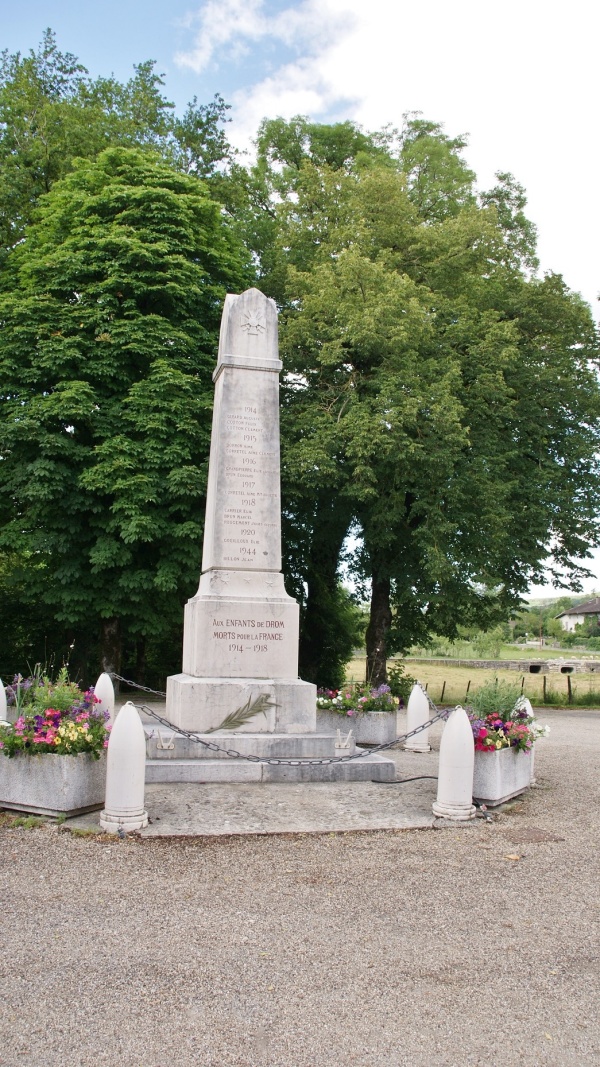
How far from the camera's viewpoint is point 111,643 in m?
19.1

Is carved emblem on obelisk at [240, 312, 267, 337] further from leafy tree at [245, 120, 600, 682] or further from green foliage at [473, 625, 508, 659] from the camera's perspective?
green foliage at [473, 625, 508, 659]

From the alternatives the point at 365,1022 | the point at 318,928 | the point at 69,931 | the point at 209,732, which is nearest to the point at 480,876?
the point at 318,928

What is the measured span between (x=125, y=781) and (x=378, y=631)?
16.3 m

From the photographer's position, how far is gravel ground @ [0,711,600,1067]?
3412 mm

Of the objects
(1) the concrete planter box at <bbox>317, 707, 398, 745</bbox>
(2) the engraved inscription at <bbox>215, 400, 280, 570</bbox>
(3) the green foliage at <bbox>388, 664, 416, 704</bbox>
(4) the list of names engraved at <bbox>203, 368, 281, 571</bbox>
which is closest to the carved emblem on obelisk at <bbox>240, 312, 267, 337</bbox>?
(4) the list of names engraved at <bbox>203, 368, 281, 571</bbox>

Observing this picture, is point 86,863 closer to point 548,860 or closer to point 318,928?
point 318,928

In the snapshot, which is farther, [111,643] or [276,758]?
[111,643]

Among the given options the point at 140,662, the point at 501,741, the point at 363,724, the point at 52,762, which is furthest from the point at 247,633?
the point at 140,662

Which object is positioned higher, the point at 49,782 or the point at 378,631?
the point at 378,631

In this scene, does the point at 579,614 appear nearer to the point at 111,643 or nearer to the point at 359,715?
the point at 111,643

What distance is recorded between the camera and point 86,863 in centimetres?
573

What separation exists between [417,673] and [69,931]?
35.3 meters

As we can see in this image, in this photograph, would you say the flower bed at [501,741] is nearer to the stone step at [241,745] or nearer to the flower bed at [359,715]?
the stone step at [241,745]

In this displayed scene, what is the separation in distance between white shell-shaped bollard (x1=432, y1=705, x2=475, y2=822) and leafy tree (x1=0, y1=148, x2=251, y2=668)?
10.3m
